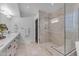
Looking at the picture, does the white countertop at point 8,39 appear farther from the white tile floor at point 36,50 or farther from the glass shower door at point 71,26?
the glass shower door at point 71,26

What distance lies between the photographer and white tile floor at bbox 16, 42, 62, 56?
2.13 m

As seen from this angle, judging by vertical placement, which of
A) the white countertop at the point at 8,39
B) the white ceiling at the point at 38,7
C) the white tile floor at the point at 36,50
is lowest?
the white tile floor at the point at 36,50

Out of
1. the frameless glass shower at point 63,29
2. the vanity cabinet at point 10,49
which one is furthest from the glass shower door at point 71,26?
the vanity cabinet at point 10,49

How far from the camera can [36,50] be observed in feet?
7.02

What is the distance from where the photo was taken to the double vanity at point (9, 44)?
2.05m

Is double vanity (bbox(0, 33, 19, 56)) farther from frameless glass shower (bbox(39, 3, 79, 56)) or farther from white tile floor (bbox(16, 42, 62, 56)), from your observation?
frameless glass shower (bbox(39, 3, 79, 56))

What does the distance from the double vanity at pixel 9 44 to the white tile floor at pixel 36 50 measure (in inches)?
3.1

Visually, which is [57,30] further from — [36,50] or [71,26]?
[36,50]

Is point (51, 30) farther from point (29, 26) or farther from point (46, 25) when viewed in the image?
point (29, 26)

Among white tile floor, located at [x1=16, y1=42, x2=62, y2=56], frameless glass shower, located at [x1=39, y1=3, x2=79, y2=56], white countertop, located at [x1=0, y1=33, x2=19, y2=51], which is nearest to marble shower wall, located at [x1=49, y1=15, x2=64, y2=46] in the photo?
frameless glass shower, located at [x1=39, y1=3, x2=79, y2=56]

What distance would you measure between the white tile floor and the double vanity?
8 centimetres

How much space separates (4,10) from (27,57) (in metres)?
0.79

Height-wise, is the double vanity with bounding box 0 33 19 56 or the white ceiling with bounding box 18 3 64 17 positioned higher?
the white ceiling with bounding box 18 3 64 17

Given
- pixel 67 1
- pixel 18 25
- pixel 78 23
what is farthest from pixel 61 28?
pixel 18 25
